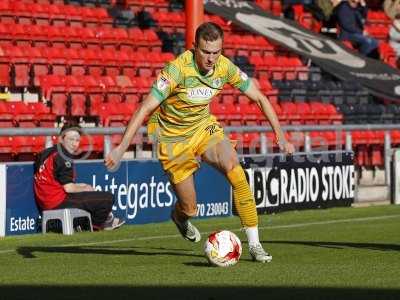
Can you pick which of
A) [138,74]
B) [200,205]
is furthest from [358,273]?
[138,74]

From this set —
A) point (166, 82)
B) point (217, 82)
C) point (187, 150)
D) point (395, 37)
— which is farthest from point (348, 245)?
point (395, 37)

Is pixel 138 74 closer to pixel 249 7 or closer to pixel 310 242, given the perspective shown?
pixel 249 7

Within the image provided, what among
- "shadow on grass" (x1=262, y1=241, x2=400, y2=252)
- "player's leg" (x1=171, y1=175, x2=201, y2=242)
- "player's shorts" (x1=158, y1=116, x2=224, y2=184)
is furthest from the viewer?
"shadow on grass" (x1=262, y1=241, x2=400, y2=252)

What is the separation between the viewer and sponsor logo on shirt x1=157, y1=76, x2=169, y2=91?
33.7 ft

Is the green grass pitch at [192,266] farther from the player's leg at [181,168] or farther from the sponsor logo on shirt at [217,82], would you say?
the sponsor logo on shirt at [217,82]

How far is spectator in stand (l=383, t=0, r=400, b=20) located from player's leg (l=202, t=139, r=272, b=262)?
21.9 metres

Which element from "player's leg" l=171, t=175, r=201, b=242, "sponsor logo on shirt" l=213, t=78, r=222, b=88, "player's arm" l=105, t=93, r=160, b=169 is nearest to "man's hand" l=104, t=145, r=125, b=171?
"player's arm" l=105, t=93, r=160, b=169

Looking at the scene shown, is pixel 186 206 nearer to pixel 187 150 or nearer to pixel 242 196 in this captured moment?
pixel 187 150

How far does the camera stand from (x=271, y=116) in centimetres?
1059

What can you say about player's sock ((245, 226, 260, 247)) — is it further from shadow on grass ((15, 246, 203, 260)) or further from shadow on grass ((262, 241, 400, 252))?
shadow on grass ((262, 241, 400, 252))

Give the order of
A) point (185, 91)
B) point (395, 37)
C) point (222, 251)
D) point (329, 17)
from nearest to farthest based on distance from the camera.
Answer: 1. point (222, 251)
2. point (185, 91)
3. point (329, 17)
4. point (395, 37)

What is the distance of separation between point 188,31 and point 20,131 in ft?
17.3

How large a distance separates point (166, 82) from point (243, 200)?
1204mm

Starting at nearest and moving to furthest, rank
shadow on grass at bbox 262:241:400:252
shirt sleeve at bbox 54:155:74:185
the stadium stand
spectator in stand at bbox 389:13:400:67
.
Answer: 1. shadow on grass at bbox 262:241:400:252
2. shirt sleeve at bbox 54:155:74:185
3. the stadium stand
4. spectator in stand at bbox 389:13:400:67
